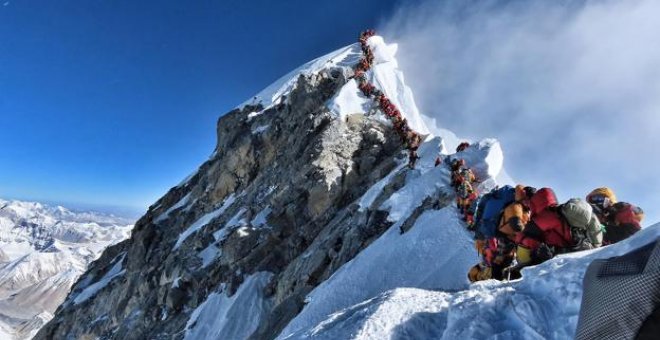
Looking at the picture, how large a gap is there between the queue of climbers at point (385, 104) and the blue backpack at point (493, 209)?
12443mm

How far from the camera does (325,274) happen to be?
20594mm

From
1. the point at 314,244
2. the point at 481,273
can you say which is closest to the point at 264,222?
the point at 314,244

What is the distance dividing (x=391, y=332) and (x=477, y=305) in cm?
142

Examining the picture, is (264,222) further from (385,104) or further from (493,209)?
(493,209)

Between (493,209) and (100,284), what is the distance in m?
55.9

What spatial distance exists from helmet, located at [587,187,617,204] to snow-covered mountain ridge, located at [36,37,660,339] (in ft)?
12.1

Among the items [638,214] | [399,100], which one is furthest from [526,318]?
[399,100]

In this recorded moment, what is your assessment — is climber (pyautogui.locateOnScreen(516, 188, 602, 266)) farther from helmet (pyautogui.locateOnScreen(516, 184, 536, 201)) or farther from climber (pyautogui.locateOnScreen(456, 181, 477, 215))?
climber (pyautogui.locateOnScreen(456, 181, 477, 215))

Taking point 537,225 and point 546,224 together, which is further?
point 537,225

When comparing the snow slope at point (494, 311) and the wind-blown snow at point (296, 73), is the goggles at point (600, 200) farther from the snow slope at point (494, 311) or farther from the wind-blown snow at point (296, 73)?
the wind-blown snow at point (296, 73)

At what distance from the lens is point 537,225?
29.5 feet

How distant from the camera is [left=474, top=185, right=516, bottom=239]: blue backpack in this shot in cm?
1023

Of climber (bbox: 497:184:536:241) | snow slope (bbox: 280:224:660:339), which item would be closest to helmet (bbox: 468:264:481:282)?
climber (bbox: 497:184:536:241)

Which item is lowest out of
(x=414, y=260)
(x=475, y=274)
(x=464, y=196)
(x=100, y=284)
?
(x=475, y=274)
